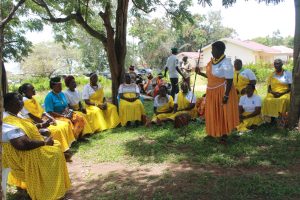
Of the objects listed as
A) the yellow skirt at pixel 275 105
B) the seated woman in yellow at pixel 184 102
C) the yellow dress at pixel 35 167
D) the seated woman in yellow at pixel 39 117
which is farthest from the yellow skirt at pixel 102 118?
the yellow dress at pixel 35 167

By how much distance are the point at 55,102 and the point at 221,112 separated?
332 centimetres

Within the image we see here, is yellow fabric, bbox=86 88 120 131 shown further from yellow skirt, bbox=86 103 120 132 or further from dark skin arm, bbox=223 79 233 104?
dark skin arm, bbox=223 79 233 104

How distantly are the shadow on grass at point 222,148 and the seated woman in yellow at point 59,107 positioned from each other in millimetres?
1155

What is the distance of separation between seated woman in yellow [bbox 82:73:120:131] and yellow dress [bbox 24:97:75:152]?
1.70 m

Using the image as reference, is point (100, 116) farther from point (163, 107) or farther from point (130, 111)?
point (163, 107)

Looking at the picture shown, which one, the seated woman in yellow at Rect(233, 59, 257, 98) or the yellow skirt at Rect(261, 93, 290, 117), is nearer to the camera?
the yellow skirt at Rect(261, 93, 290, 117)

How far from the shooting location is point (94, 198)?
4.44m

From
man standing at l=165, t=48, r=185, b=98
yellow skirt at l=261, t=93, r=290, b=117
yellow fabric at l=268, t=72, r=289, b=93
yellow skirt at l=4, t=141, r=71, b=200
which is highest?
man standing at l=165, t=48, r=185, b=98

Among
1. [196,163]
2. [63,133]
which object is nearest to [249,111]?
[196,163]

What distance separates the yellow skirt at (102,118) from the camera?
27.0 ft

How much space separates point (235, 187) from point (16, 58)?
14.5 meters

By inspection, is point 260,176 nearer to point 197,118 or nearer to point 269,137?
point 269,137

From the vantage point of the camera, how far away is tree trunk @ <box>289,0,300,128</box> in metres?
6.77

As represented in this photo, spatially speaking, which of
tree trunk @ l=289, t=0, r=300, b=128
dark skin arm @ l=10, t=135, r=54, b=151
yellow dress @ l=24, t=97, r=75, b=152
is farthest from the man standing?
dark skin arm @ l=10, t=135, r=54, b=151
